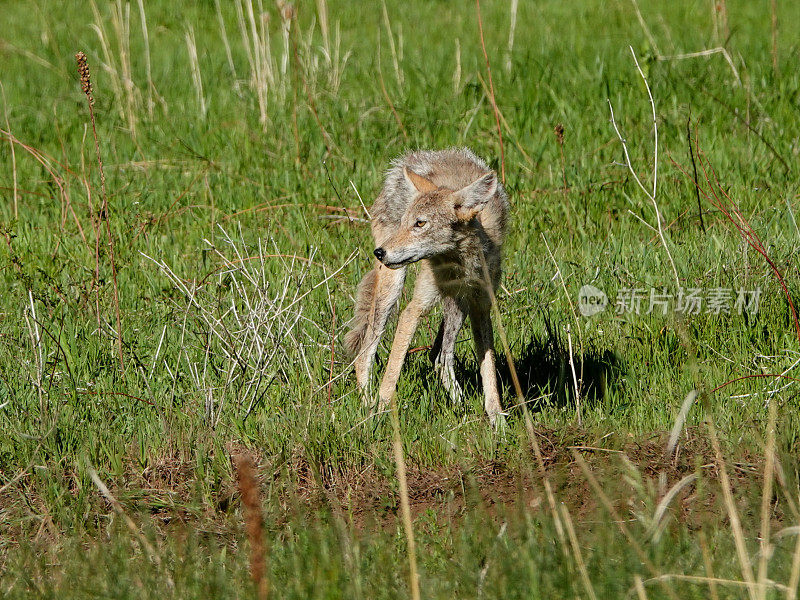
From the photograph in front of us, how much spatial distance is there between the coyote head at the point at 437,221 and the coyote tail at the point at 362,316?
31.5 inches

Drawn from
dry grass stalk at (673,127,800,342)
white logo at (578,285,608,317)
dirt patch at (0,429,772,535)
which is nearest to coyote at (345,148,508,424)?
dirt patch at (0,429,772,535)

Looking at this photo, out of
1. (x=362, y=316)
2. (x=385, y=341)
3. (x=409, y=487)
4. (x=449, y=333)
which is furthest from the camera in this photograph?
(x=385, y=341)

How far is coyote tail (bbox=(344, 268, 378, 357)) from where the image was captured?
621cm

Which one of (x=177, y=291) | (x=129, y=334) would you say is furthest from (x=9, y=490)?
(x=177, y=291)

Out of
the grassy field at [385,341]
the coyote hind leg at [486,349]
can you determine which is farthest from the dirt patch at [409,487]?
the coyote hind leg at [486,349]

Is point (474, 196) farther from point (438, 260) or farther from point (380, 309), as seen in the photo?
point (380, 309)

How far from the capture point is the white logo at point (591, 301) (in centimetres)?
639

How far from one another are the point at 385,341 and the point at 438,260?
94cm

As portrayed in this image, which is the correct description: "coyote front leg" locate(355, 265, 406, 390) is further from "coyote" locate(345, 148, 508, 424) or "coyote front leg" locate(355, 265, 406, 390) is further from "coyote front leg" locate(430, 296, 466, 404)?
"coyote front leg" locate(430, 296, 466, 404)

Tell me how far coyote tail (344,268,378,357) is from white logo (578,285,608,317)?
4.47 feet

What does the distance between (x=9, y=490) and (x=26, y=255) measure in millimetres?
3163

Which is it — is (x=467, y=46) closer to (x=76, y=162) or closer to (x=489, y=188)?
(x=76, y=162)

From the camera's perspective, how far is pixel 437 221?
542 cm

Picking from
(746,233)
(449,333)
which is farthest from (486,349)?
(746,233)
